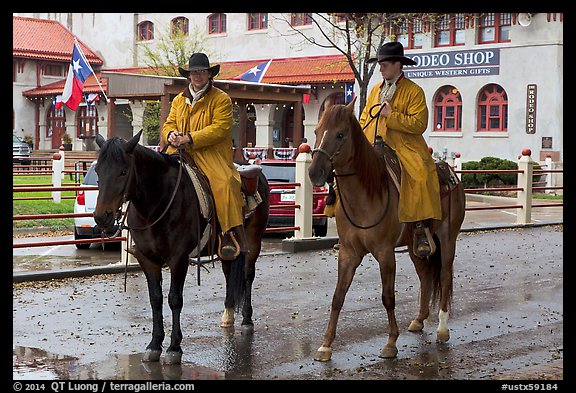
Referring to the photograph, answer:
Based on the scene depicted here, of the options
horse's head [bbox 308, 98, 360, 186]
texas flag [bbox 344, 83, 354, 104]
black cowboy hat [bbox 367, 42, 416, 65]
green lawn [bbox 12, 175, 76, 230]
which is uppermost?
texas flag [bbox 344, 83, 354, 104]

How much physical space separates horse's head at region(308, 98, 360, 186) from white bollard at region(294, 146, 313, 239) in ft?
25.7

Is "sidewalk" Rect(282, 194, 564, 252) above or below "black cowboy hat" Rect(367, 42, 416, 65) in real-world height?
below

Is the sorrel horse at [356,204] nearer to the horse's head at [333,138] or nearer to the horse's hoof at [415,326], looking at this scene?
the horse's head at [333,138]

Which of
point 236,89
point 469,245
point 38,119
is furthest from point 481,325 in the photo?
point 38,119

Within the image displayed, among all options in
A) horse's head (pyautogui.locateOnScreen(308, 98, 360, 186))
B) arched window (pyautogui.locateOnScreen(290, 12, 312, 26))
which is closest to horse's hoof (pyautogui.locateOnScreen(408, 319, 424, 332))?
horse's head (pyautogui.locateOnScreen(308, 98, 360, 186))

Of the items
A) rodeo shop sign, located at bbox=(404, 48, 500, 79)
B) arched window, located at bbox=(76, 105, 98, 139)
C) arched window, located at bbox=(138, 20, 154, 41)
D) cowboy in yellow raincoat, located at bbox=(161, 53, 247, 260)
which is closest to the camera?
cowboy in yellow raincoat, located at bbox=(161, 53, 247, 260)

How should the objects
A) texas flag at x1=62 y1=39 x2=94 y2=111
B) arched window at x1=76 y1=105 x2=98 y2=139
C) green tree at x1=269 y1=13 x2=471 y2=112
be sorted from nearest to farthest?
green tree at x1=269 y1=13 x2=471 y2=112
texas flag at x1=62 y1=39 x2=94 y2=111
arched window at x1=76 y1=105 x2=98 y2=139

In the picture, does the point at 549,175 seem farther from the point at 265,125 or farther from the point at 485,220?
the point at 265,125

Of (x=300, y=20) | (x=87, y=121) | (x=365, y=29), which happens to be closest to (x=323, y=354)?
(x=365, y=29)

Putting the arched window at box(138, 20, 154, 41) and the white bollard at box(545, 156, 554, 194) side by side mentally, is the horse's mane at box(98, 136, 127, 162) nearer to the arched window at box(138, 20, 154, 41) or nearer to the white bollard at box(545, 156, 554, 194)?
the white bollard at box(545, 156, 554, 194)

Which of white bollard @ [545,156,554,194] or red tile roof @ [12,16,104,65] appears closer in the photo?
white bollard @ [545,156,554,194]

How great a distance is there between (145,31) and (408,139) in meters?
43.5

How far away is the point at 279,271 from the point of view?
12812mm

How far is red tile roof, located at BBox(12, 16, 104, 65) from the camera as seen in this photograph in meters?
50.3
